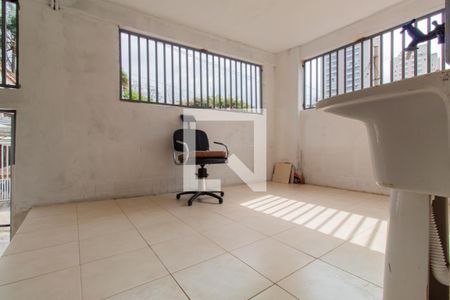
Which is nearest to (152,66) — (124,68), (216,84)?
(124,68)

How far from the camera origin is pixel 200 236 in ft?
4.86

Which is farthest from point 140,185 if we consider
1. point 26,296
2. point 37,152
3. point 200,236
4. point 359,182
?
point 359,182

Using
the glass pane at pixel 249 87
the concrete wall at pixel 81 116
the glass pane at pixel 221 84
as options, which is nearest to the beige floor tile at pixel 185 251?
the concrete wall at pixel 81 116

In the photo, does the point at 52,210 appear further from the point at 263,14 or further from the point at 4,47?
the point at 263,14

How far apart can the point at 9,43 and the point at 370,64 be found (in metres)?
4.21

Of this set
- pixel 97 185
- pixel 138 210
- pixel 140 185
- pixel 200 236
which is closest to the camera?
pixel 200 236

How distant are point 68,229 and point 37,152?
108cm

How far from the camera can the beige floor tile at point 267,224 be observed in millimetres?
1587

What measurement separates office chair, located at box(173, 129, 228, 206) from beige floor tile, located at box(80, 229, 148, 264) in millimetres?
852

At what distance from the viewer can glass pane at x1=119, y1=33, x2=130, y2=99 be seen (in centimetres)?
268

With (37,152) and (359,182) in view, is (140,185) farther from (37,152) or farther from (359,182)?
(359,182)

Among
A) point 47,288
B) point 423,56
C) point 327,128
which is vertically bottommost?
point 47,288

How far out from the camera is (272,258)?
1180 millimetres

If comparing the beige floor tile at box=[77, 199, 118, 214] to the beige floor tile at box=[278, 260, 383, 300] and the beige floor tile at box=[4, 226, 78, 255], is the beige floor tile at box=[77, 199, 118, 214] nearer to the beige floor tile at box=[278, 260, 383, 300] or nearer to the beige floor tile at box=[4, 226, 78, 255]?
→ the beige floor tile at box=[4, 226, 78, 255]
